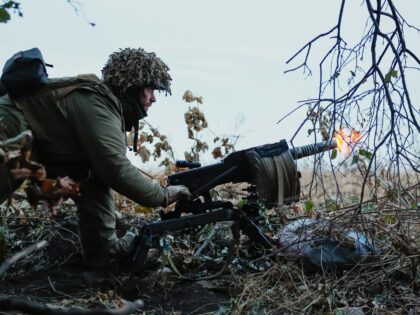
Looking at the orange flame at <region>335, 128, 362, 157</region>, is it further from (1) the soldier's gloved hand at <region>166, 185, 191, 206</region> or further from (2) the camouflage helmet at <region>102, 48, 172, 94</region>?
(2) the camouflage helmet at <region>102, 48, 172, 94</region>

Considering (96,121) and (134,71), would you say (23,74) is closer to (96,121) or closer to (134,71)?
(96,121)

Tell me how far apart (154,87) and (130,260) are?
1286mm

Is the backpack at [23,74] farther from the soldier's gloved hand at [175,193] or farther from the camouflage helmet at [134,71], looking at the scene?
the soldier's gloved hand at [175,193]

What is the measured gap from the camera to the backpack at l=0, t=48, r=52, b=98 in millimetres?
4715

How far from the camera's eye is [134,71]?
4891 mm

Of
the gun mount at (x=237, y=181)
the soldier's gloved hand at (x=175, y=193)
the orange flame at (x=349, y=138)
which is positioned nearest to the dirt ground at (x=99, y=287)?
the gun mount at (x=237, y=181)

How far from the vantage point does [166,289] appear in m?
4.97

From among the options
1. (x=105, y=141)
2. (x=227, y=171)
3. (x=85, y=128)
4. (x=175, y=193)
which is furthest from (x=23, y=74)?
(x=227, y=171)

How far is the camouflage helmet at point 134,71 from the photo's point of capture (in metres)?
4.89

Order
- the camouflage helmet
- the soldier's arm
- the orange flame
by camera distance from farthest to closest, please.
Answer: the camouflage helmet
the soldier's arm
the orange flame

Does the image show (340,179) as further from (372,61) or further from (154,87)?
(372,61)

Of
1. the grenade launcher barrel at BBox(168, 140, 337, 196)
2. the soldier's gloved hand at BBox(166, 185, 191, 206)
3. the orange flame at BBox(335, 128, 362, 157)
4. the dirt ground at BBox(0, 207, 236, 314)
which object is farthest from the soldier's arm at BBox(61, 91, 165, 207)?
the orange flame at BBox(335, 128, 362, 157)

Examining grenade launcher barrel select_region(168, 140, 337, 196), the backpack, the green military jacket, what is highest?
the backpack

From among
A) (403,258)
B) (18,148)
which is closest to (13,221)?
(403,258)
